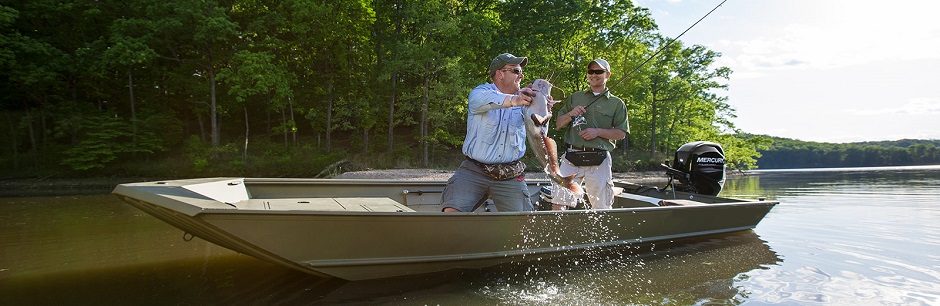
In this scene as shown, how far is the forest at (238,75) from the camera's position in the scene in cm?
1828

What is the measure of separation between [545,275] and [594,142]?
146 cm

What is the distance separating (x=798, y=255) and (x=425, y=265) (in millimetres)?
4093

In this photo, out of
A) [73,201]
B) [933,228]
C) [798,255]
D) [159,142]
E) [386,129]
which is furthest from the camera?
[386,129]

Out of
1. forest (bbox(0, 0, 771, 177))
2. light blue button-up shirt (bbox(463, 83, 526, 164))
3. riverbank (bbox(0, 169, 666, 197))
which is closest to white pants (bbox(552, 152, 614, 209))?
light blue button-up shirt (bbox(463, 83, 526, 164))

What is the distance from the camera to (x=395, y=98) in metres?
22.5

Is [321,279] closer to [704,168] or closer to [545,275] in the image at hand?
[545,275]

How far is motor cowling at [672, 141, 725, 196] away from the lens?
7352 mm

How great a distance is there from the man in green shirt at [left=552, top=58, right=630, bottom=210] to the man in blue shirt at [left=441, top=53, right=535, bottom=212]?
1.09 meters

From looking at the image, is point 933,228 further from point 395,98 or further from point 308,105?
point 308,105

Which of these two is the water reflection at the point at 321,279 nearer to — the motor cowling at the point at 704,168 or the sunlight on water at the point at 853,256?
the sunlight on water at the point at 853,256

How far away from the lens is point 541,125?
3984mm

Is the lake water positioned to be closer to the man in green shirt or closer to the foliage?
the man in green shirt

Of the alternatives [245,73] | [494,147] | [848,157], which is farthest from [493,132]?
[848,157]

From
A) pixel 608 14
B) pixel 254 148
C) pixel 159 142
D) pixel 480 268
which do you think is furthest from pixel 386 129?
pixel 480 268
